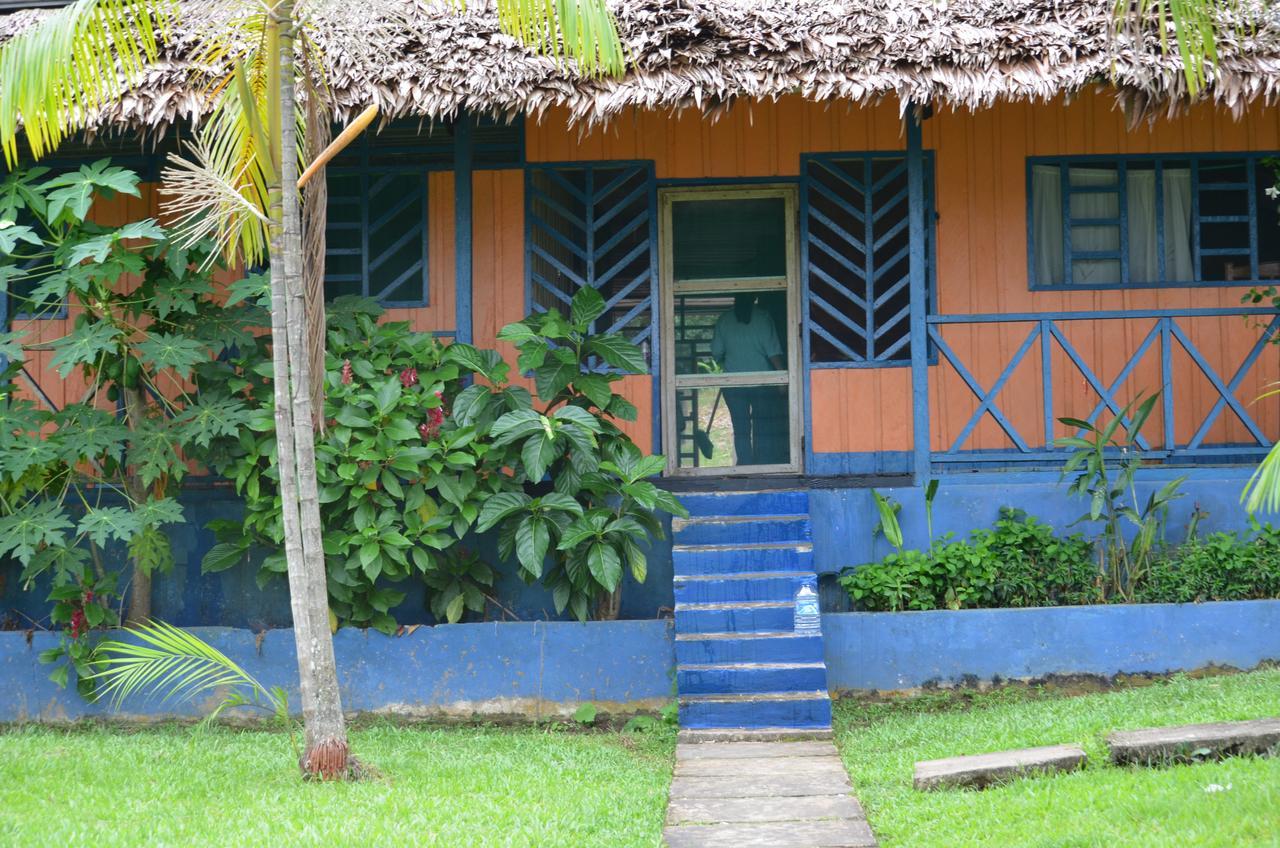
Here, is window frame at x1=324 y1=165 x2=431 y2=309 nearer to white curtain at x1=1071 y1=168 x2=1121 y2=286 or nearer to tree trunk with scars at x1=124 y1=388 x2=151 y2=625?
tree trunk with scars at x1=124 y1=388 x2=151 y2=625

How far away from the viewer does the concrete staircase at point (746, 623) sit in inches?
242

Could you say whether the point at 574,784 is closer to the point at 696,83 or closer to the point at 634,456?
the point at 634,456

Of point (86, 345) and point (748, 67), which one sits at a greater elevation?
point (748, 67)

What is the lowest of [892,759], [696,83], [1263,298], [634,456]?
[892,759]

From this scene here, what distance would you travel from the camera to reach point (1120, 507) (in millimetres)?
7180

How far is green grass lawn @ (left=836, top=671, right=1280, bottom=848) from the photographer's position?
13.2 feet

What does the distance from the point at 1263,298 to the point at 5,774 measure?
7488 millimetres

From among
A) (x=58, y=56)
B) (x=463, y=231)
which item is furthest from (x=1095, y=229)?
(x=58, y=56)

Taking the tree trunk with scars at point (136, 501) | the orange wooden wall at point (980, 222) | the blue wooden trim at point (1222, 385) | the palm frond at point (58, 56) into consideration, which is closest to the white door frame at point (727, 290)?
the orange wooden wall at point (980, 222)

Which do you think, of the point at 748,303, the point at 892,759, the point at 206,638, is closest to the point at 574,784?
the point at 892,759

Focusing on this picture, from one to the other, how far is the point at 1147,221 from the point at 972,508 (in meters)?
2.55

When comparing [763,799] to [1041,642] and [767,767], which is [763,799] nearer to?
[767,767]

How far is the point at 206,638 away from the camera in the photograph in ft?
22.9

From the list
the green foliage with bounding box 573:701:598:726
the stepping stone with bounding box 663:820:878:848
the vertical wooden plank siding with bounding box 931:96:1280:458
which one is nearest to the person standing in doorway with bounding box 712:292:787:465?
the vertical wooden plank siding with bounding box 931:96:1280:458
